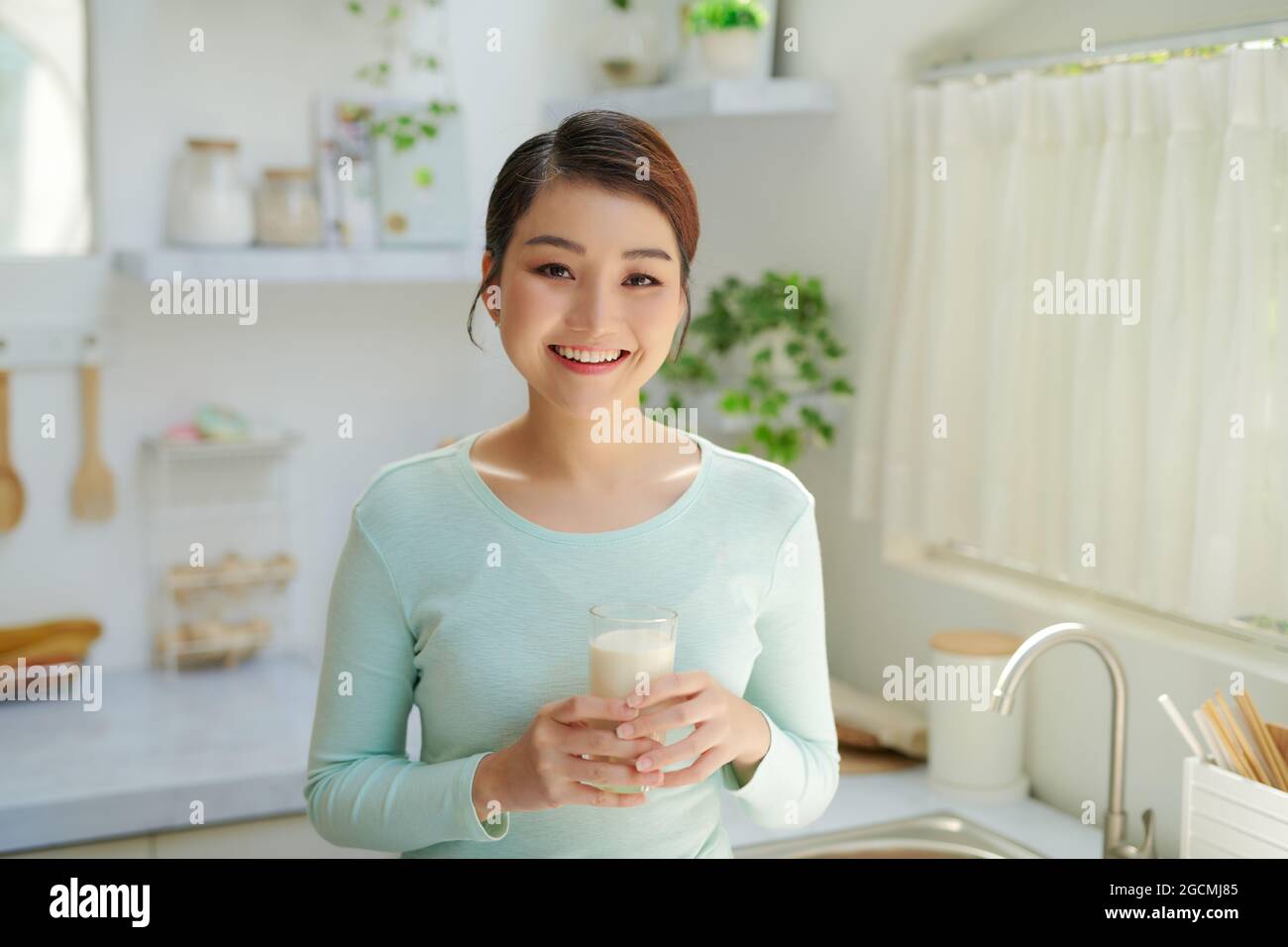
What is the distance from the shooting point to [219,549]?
261cm

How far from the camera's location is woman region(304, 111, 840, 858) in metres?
0.96

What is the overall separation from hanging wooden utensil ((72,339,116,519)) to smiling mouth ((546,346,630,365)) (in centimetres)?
176

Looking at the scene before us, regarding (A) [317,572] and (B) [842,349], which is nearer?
(B) [842,349]

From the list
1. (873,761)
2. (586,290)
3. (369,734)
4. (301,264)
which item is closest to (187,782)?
(301,264)

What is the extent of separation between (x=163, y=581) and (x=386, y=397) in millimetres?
534

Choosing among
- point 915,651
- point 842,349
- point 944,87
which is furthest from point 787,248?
point 915,651

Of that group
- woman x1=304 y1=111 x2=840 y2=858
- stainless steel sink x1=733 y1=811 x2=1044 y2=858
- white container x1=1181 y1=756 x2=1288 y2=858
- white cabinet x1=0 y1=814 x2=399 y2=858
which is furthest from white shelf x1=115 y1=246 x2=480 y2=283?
white container x1=1181 y1=756 x2=1288 y2=858

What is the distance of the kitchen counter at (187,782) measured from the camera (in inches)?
74.6

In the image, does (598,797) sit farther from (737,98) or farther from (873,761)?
(737,98)

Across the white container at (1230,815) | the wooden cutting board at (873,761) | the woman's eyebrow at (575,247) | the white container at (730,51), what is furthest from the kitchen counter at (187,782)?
the white container at (730,51)

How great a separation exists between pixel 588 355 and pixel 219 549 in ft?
5.99

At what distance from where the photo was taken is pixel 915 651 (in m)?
2.29

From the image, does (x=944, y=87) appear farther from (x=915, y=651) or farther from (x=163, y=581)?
(x=163, y=581)

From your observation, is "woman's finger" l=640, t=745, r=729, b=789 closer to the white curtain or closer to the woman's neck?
the woman's neck
